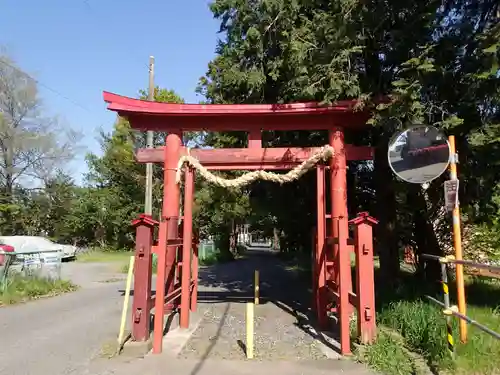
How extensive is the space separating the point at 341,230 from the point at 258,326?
279 centimetres

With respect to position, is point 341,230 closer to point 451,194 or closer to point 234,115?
point 451,194

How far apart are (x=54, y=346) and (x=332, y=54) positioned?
6914 mm

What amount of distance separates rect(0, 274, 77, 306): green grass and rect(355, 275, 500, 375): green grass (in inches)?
372

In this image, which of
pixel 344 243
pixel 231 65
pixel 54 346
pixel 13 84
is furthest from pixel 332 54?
pixel 13 84

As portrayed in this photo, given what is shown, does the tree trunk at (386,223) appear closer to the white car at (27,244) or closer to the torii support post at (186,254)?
the torii support post at (186,254)

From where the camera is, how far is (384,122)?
24.0 ft

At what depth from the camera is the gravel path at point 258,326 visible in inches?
266

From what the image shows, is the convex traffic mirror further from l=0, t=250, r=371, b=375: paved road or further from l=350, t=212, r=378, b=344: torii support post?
l=0, t=250, r=371, b=375: paved road

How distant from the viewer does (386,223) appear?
10.7m

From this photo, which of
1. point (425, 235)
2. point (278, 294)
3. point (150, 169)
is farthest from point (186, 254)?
point (150, 169)

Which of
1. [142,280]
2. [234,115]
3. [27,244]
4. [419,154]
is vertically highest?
[234,115]

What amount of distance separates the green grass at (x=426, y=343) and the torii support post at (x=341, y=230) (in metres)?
0.45

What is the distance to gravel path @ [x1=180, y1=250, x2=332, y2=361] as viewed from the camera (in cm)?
676

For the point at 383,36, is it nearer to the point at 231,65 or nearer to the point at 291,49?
the point at 291,49
